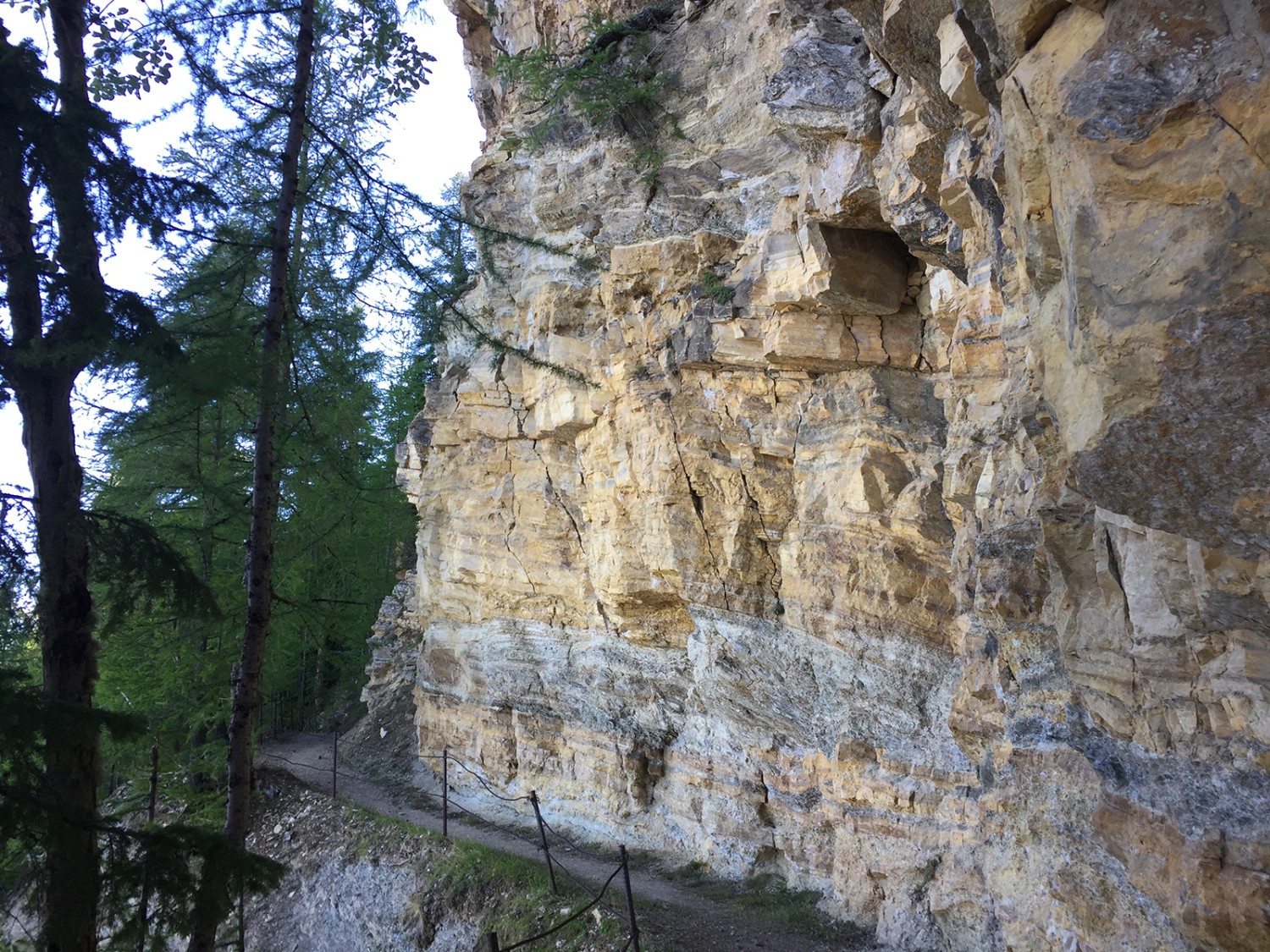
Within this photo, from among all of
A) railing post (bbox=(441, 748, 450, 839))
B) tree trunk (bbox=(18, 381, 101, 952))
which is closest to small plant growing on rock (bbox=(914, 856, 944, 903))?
railing post (bbox=(441, 748, 450, 839))

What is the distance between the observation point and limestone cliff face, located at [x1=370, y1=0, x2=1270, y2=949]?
11.7ft

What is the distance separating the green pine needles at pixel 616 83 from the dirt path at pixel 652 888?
987 centimetres

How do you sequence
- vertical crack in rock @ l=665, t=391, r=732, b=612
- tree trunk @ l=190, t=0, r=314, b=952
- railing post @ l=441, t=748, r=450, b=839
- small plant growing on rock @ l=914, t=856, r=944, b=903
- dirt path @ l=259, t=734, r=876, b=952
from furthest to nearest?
railing post @ l=441, t=748, r=450, b=839 < vertical crack in rock @ l=665, t=391, r=732, b=612 < dirt path @ l=259, t=734, r=876, b=952 < small plant growing on rock @ l=914, t=856, r=944, b=903 < tree trunk @ l=190, t=0, r=314, b=952

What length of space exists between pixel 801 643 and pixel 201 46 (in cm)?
890

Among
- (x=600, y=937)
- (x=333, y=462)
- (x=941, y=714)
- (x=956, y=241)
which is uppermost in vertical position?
(x=956, y=241)

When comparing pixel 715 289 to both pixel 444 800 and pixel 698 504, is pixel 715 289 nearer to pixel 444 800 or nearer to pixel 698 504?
pixel 698 504

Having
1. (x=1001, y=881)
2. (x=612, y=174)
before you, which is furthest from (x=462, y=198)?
(x=1001, y=881)

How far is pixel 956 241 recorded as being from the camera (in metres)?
7.98

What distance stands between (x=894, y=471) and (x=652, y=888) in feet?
19.6

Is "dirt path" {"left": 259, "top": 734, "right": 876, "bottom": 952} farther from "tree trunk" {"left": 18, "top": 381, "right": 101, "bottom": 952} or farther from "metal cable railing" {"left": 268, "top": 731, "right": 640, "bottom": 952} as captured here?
"tree trunk" {"left": 18, "top": 381, "right": 101, "bottom": 952}

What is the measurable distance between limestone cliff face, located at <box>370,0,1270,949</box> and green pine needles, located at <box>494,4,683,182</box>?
0.28 m

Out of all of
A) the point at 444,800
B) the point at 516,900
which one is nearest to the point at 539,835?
the point at 444,800

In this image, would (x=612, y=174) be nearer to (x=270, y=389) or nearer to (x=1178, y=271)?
(x=270, y=389)

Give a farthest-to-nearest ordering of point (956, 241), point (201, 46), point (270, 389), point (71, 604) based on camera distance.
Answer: point (956, 241) < point (201, 46) < point (270, 389) < point (71, 604)
